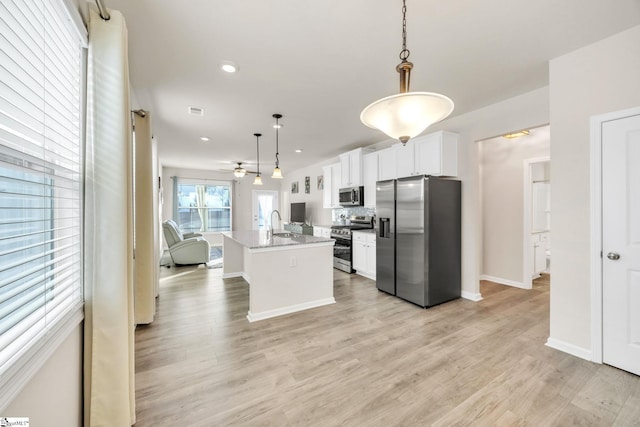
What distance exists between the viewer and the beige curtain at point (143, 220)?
9.05 ft

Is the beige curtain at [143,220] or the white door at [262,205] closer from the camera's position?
the beige curtain at [143,220]

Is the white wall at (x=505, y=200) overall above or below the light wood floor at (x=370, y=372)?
above

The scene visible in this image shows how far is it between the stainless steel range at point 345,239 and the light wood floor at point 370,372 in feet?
6.30

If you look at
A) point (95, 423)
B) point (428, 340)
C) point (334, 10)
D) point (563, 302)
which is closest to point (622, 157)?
point (563, 302)

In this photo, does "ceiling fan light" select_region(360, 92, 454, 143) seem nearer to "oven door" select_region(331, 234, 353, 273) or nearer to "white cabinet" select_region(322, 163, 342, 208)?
"oven door" select_region(331, 234, 353, 273)

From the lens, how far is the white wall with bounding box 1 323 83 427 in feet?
3.03

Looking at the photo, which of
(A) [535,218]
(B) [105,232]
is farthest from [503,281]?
(B) [105,232]

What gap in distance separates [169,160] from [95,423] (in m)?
7.20

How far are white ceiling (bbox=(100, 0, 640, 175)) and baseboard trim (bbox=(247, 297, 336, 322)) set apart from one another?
260 cm

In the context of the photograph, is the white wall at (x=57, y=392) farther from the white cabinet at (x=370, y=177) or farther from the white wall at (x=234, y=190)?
the white wall at (x=234, y=190)

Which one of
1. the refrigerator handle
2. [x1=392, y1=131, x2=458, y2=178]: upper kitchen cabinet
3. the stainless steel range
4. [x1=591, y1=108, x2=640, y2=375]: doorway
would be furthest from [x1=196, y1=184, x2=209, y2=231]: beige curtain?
[x1=591, y1=108, x2=640, y2=375]: doorway

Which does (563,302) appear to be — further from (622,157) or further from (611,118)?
(611,118)

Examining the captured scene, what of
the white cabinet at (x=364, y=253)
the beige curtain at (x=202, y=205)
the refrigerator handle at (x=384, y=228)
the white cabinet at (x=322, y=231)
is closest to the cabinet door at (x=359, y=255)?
the white cabinet at (x=364, y=253)

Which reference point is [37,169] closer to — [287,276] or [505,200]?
[287,276]
